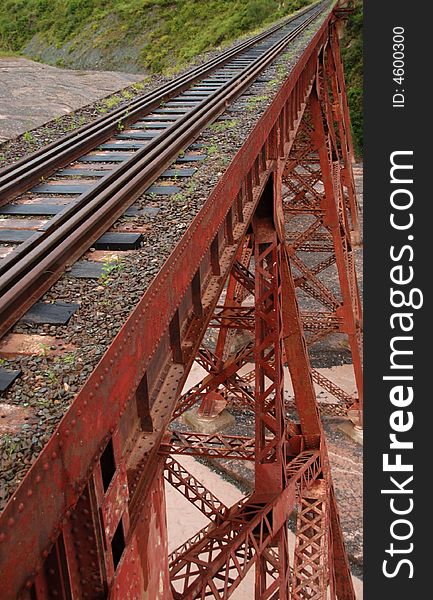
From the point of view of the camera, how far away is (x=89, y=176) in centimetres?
545

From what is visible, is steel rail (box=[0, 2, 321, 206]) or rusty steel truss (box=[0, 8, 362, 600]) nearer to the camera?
rusty steel truss (box=[0, 8, 362, 600])

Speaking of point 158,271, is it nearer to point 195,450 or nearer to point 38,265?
point 38,265

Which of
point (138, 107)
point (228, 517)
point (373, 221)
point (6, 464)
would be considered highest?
point (138, 107)

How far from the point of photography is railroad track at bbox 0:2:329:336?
3.45 m

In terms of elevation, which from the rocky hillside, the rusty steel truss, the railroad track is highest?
the rocky hillside

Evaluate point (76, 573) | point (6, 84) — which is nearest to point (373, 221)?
point (76, 573)

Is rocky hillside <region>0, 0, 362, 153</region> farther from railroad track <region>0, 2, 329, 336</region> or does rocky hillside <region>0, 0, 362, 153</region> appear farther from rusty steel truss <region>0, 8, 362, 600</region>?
railroad track <region>0, 2, 329, 336</region>

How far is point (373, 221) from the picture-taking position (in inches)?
320

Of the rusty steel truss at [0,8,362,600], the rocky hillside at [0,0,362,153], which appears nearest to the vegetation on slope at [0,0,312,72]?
the rocky hillside at [0,0,362,153]

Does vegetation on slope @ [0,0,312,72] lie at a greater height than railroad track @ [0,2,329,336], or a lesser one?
greater

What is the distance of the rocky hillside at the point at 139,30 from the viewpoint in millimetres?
33719

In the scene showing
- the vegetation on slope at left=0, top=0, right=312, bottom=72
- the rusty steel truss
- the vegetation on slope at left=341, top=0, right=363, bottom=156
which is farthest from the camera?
the vegetation on slope at left=0, top=0, right=312, bottom=72

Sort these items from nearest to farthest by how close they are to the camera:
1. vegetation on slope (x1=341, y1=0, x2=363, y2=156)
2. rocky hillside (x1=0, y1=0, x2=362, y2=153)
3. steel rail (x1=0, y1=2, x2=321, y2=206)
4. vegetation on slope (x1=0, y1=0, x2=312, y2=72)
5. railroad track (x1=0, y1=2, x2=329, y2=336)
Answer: railroad track (x1=0, y1=2, x2=329, y2=336), steel rail (x1=0, y1=2, x2=321, y2=206), vegetation on slope (x1=341, y1=0, x2=363, y2=156), rocky hillside (x1=0, y1=0, x2=362, y2=153), vegetation on slope (x1=0, y1=0, x2=312, y2=72)

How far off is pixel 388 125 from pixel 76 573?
7751mm
